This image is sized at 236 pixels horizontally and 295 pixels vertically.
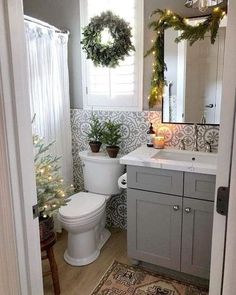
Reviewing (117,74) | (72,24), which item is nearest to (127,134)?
(117,74)

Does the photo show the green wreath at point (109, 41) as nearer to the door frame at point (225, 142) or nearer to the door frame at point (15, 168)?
the door frame at point (15, 168)

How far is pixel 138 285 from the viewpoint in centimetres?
195

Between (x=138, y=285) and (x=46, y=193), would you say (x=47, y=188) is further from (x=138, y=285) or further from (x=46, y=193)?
(x=138, y=285)

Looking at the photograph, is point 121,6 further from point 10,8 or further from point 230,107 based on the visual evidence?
point 230,107

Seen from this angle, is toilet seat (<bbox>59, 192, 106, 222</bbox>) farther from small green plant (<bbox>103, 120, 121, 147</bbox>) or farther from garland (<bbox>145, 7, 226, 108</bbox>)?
garland (<bbox>145, 7, 226, 108</bbox>)

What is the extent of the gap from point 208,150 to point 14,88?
1.66 metres

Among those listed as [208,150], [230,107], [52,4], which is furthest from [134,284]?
[52,4]

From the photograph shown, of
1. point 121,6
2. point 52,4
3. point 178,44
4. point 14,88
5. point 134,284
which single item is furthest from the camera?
point 52,4

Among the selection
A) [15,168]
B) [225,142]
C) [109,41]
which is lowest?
→ [15,168]

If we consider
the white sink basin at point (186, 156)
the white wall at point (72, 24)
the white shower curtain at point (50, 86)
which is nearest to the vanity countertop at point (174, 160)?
the white sink basin at point (186, 156)

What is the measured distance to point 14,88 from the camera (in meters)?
0.89

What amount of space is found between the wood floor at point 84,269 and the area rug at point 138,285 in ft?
0.24

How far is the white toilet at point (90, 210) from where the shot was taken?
209 centimetres

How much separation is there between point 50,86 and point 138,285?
174cm
